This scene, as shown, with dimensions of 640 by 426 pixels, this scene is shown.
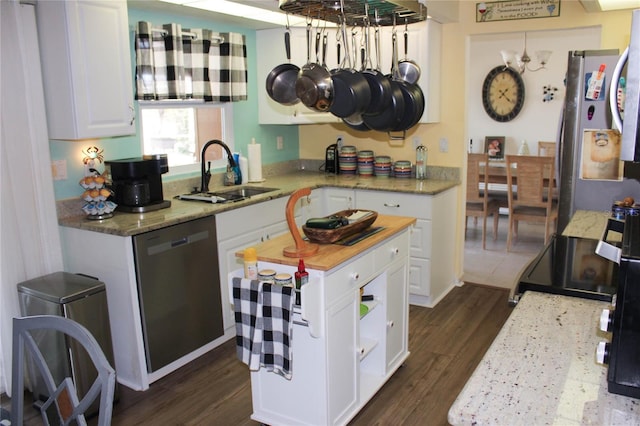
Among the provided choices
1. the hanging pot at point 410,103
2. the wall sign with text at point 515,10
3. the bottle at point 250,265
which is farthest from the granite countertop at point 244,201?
the hanging pot at point 410,103

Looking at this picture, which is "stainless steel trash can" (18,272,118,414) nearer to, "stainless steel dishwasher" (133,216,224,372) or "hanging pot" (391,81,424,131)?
"stainless steel dishwasher" (133,216,224,372)

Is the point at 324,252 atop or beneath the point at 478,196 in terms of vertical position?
atop

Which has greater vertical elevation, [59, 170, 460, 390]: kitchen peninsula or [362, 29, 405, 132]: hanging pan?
[362, 29, 405, 132]: hanging pan

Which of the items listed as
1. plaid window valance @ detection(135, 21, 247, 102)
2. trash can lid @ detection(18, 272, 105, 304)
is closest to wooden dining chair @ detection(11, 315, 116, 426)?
trash can lid @ detection(18, 272, 105, 304)

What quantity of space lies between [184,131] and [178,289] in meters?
1.39

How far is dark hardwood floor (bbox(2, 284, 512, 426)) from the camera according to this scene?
2.72 m

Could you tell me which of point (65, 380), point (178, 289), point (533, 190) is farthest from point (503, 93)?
point (65, 380)

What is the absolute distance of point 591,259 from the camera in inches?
87.4

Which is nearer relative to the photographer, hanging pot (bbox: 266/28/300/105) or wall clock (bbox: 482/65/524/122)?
hanging pot (bbox: 266/28/300/105)

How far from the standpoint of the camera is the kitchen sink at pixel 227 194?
139 inches

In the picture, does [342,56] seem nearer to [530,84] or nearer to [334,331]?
[334,331]

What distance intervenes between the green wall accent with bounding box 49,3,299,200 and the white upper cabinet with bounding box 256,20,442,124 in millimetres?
80

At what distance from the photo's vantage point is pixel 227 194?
400cm

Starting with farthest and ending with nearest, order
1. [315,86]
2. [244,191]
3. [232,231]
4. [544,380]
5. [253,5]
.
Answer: [244,191]
[232,231]
[253,5]
[315,86]
[544,380]
